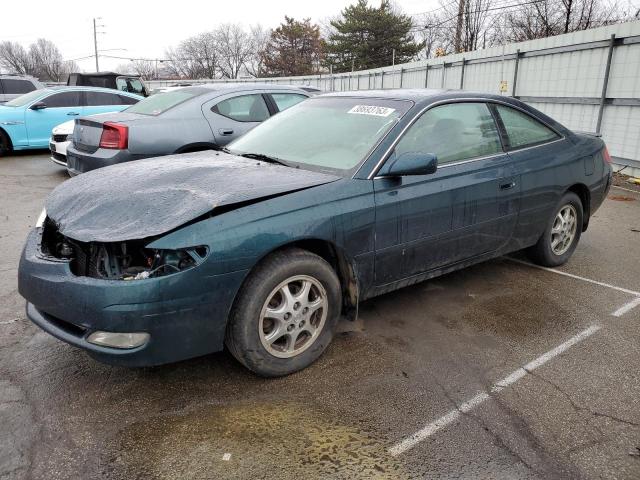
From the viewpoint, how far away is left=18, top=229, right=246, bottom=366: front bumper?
2473mm

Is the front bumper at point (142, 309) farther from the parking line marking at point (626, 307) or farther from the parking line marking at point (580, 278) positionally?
the parking line marking at point (580, 278)

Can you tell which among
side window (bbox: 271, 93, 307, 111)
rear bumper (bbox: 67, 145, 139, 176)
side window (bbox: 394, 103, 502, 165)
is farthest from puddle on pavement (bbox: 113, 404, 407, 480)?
side window (bbox: 271, 93, 307, 111)

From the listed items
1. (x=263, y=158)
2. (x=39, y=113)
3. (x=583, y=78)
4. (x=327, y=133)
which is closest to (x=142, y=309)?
(x=263, y=158)

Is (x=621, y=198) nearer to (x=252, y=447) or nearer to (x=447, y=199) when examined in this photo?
(x=447, y=199)

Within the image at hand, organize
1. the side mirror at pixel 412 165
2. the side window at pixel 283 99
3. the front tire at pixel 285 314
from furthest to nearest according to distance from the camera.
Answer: the side window at pixel 283 99
the side mirror at pixel 412 165
the front tire at pixel 285 314

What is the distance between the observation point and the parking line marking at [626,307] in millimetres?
3932

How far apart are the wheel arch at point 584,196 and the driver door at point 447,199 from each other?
42.3 inches

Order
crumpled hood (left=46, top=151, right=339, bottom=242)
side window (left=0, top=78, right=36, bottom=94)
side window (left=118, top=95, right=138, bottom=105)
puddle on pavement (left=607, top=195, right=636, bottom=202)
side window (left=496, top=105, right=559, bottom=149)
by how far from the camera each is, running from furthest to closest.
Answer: side window (left=0, top=78, right=36, bottom=94), side window (left=118, top=95, right=138, bottom=105), puddle on pavement (left=607, top=195, right=636, bottom=202), side window (left=496, top=105, right=559, bottom=149), crumpled hood (left=46, top=151, right=339, bottom=242)

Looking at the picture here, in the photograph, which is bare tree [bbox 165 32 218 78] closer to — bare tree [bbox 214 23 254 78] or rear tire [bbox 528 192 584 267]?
bare tree [bbox 214 23 254 78]

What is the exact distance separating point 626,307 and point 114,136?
571 cm

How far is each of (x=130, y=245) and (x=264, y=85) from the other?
5388 mm

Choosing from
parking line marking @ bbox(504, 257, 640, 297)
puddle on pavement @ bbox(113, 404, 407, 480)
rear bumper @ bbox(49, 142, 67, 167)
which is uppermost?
rear bumper @ bbox(49, 142, 67, 167)

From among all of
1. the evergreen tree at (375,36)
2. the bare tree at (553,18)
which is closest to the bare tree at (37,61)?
the evergreen tree at (375,36)

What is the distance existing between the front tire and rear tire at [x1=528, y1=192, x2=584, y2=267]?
2445 millimetres
